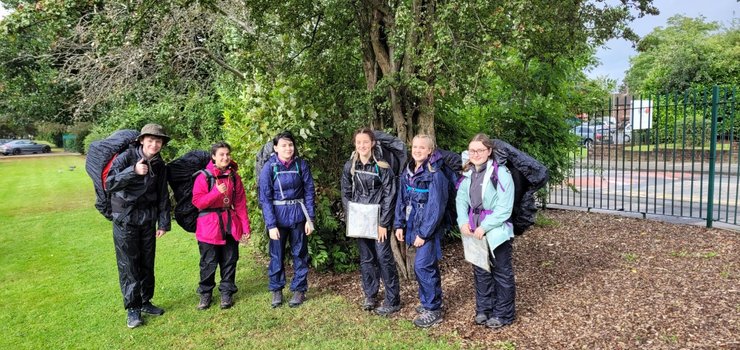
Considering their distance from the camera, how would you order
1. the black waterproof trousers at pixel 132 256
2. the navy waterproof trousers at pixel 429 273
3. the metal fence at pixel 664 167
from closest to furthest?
1. the navy waterproof trousers at pixel 429 273
2. the black waterproof trousers at pixel 132 256
3. the metal fence at pixel 664 167

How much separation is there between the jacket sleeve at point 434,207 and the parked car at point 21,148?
177 feet

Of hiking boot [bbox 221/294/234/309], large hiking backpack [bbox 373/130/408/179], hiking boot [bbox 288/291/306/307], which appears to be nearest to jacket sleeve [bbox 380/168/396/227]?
large hiking backpack [bbox 373/130/408/179]

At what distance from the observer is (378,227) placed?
453 centimetres

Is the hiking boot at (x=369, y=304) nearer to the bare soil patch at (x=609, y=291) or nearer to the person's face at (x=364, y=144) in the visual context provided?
the bare soil patch at (x=609, y=291)

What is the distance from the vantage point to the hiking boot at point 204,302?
5039 mm

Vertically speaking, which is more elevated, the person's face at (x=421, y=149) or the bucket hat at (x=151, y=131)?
the bucket hat at (x=151, y=131)

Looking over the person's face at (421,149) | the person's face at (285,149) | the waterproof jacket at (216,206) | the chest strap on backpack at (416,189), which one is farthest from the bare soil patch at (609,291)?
the person's face at (285,149)

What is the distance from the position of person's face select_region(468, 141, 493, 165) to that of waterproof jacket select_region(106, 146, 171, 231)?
2.93m

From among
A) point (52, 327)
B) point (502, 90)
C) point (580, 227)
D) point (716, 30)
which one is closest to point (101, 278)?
point (52, 327)

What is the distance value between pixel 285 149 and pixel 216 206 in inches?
35.0

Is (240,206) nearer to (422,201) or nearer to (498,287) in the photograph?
(422,201)

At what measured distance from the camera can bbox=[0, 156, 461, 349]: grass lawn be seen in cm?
423

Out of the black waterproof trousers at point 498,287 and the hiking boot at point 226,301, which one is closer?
the black waterproof trousers at point 498,287

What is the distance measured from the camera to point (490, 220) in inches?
156
